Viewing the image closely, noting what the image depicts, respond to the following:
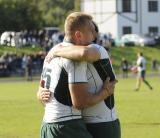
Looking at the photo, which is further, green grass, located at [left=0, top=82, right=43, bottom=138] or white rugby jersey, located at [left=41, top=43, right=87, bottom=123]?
green grass, located at [left=0, top=82, right=43, bottom=138]

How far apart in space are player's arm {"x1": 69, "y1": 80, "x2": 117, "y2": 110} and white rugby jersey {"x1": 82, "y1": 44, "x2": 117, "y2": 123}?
0.09m

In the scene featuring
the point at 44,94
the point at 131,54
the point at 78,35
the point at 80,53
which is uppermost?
the point at 78,35

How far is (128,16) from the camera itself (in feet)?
332

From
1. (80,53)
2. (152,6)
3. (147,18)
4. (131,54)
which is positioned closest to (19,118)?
(80,53)

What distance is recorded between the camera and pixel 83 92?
279 inches

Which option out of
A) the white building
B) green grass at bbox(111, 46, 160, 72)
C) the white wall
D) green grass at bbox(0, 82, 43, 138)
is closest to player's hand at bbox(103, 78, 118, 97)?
green grass at bbox(0, 82, 43, 138)

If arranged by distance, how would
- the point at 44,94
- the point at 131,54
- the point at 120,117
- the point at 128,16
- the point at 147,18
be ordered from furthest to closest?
the point at 128,16
the point at 147,18
the point at 131,54
the point at 120,117
the point at 44,94

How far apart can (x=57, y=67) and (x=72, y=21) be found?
20.1 inches

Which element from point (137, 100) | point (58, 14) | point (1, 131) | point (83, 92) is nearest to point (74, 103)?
point (83, 92)

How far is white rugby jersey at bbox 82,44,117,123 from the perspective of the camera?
285 inches

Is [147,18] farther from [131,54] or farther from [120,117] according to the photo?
[120,117]

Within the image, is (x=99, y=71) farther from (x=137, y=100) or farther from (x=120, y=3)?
(x=120, y=3)

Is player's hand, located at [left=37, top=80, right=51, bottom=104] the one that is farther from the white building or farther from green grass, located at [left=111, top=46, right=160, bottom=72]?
the white building

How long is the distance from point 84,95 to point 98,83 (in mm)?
252
